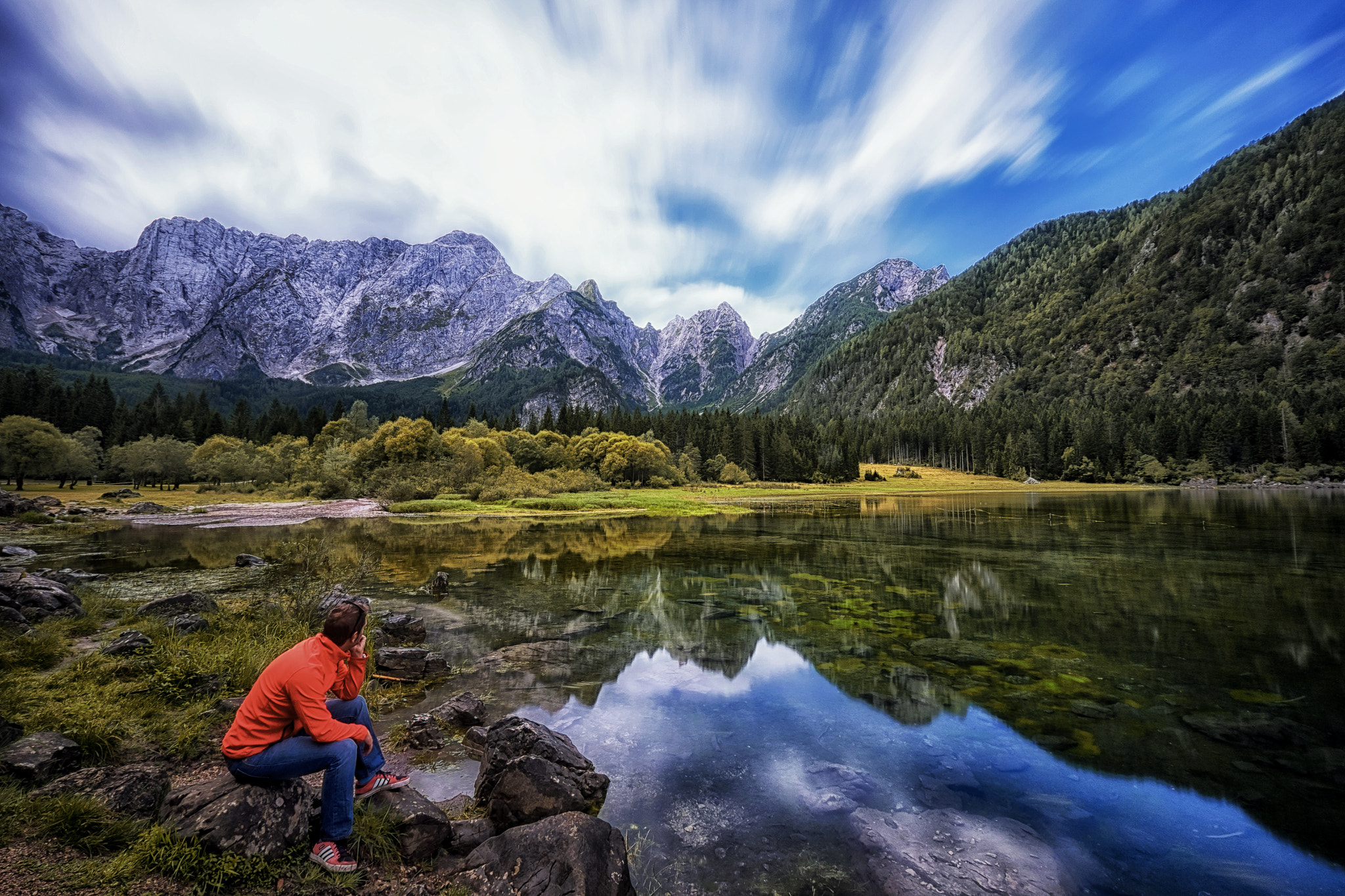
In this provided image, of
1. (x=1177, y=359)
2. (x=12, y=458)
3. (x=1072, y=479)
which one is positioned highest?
(x=1177, y=359)

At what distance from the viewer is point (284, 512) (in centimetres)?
5803

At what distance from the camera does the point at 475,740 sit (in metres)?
9.29

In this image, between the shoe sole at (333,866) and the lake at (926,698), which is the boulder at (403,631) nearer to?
the lake at (926,698)

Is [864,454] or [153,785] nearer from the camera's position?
[153,785]

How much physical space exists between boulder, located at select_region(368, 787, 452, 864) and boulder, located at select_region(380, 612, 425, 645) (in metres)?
9.41

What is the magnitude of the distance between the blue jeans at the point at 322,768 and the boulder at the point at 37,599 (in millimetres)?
13895

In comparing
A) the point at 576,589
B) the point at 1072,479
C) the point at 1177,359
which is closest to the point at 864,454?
the point at 1072,479

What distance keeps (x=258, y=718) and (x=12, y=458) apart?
319ft

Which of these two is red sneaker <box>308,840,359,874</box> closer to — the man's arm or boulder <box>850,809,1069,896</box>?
the man's arm

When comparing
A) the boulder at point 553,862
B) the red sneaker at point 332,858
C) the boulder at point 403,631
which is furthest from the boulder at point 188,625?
the boulder at point 553,862

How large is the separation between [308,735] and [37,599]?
15.8 m

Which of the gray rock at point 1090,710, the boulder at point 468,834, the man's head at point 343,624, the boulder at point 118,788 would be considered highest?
the man's head at point 343,624

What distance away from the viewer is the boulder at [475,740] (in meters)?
9.16

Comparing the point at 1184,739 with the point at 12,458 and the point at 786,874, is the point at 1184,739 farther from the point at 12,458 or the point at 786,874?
the point at 12,458
